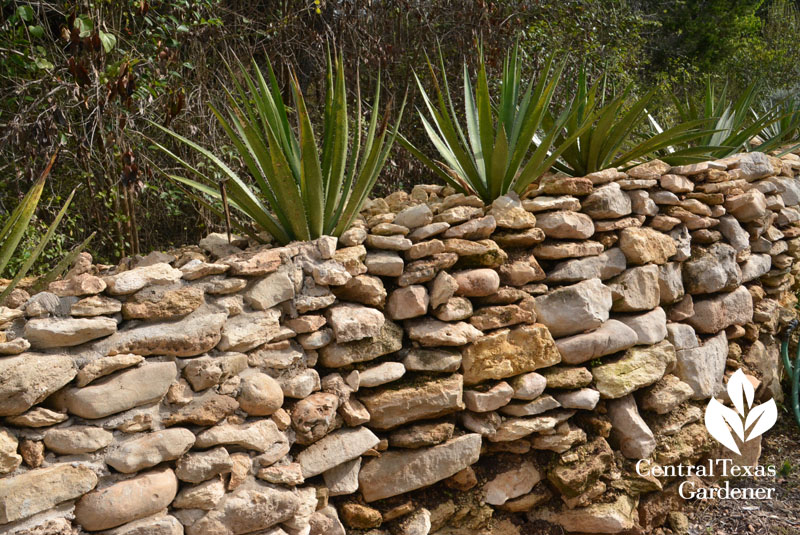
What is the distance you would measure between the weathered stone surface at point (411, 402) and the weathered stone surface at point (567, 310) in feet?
1.79

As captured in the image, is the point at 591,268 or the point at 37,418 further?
the point at 591,268

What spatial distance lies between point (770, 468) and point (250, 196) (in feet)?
9.67

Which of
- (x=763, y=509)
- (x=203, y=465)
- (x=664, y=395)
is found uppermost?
(x=203, y=465)

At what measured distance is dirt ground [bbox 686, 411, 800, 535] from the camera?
2939mm

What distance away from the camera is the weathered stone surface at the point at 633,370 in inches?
108

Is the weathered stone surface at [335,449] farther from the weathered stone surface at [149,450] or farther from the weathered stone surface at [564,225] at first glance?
the weathered stone surface at [564,225]

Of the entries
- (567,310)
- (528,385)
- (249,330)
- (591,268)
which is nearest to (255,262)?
(249,330)

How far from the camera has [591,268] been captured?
9.17 feet

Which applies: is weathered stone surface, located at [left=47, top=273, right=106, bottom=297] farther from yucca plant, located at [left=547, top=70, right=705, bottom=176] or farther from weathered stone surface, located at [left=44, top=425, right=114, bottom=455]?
yucca plant, located at [left=547, top=70, right=705, bottom=176]

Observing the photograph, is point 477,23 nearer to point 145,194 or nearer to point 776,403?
point 145,194

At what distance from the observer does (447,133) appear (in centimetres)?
295

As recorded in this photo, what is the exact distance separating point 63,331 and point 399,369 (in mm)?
1091

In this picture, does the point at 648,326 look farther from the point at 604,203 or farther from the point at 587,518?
the point at 587,518

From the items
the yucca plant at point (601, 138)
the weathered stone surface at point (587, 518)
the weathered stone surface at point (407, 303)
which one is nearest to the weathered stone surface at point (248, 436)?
the weathered stone surface at point (407, 303)
